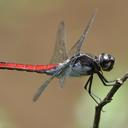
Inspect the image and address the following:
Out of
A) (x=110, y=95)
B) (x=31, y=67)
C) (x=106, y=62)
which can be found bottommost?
(x=110, y=95)

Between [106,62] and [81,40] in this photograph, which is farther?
[81,40]

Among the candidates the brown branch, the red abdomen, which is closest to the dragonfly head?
the red abdomen

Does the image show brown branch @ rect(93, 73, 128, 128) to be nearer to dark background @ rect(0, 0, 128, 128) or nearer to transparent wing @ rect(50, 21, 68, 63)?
transparent wing @ rect(50, 21, 68, 63)

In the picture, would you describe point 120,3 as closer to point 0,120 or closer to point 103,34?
point 103,34

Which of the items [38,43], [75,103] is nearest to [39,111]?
[75,103]

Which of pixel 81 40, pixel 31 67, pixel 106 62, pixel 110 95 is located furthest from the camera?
pixel 31 67

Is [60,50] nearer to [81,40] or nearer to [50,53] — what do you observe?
[81,40]

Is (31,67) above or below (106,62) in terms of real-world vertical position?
above

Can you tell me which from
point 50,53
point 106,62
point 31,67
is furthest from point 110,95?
point 50,53
